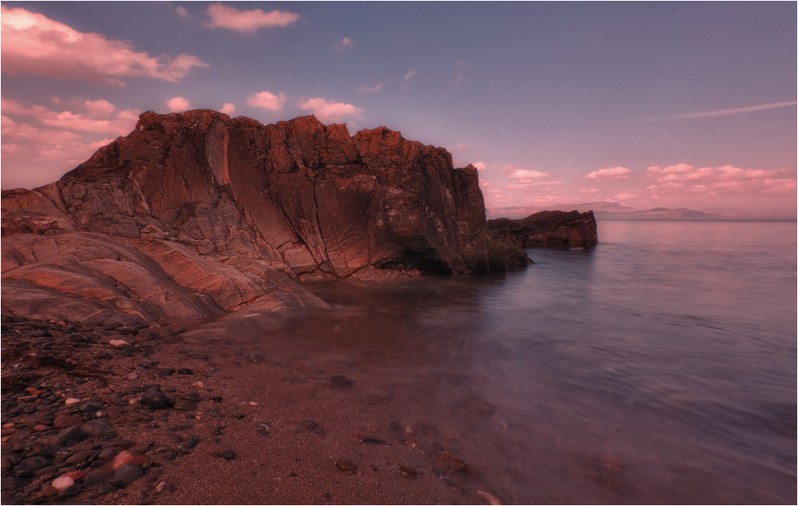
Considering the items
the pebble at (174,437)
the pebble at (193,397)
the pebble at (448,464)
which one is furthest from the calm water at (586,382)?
the pebble at (174,437)

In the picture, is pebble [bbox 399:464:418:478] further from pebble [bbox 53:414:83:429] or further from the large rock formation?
the large rock formation

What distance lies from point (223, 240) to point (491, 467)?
13389mm

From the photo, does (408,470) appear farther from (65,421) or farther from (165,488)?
(65,421)

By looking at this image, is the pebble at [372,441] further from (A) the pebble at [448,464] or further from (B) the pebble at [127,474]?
(B) the pebble at [127,474]

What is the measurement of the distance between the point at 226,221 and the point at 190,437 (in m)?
13.0

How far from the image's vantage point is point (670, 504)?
3.94 meters

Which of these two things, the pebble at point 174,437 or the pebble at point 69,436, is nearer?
the pebble at point 69,436

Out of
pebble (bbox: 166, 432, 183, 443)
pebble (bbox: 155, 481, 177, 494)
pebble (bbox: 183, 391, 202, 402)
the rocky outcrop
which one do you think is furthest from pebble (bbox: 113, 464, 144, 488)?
the rocky outcrop

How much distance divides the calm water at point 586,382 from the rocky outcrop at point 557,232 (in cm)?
2792

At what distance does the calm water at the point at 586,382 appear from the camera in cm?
439

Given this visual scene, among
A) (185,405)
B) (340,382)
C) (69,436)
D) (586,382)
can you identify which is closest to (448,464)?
(340,382)

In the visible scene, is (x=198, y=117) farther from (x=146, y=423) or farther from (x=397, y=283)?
(x=146, y=423)

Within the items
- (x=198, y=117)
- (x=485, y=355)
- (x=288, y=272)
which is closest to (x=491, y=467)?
(x=485, y=355)

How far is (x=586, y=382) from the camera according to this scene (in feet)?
23.2
